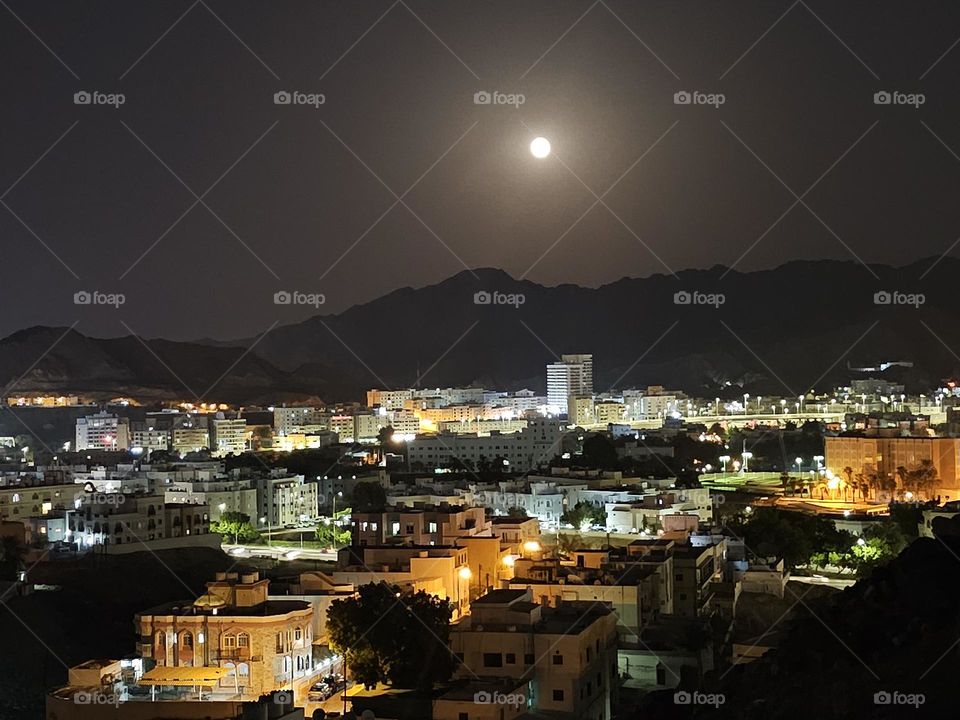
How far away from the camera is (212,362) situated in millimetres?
72875

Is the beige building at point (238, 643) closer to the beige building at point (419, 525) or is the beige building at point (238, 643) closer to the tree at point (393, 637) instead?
the tree at point (393, 637)

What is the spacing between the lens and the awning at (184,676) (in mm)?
8141

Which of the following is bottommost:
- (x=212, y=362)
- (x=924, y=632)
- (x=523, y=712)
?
(x=523, y=712)

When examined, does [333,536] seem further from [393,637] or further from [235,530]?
[393,637]

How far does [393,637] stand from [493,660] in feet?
2.41

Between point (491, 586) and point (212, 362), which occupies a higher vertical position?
point (212, 362)

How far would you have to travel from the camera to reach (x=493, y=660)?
7961 millimetres

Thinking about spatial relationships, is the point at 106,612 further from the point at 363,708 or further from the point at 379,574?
the point at 363,708

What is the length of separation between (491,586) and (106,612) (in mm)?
4111

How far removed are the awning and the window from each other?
1.79 metres

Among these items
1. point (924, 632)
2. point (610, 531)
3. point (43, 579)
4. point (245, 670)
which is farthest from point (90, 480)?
point (924, 632)

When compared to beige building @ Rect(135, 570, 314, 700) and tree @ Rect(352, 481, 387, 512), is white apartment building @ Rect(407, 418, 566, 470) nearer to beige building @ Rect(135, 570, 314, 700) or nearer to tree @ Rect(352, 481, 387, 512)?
tree @ Rect(352, 481, 387, 512)

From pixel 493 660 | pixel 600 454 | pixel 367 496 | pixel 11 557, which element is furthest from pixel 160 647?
pixel 600 454

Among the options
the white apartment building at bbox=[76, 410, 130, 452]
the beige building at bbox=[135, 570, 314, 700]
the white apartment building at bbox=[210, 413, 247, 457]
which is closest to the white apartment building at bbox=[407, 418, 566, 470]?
→ the white apartment building at bbox=[210, 413, 247, 457]
